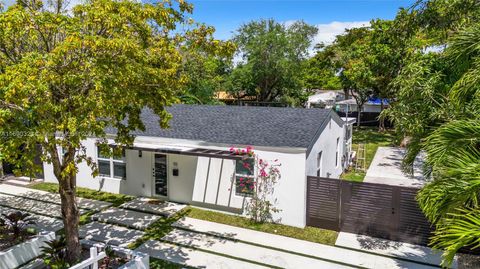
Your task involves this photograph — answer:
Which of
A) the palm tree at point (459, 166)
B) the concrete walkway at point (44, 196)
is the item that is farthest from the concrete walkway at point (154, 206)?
the palm tree at point (459, 166)

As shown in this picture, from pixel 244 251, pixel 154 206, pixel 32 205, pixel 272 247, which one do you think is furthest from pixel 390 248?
pixel 32 205

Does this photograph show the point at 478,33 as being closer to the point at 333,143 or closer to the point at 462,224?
the point at 462,224

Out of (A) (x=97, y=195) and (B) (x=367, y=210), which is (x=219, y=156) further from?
(A) (x=97, y=195)

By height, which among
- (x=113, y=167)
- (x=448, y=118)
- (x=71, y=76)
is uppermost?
(x=71, y=76)

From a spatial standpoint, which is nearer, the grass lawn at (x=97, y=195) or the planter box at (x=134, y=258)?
the planter box at (x=134, y=258)

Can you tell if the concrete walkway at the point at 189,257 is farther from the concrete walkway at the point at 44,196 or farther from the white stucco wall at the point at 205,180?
the concrete walkway at the point at 44,196

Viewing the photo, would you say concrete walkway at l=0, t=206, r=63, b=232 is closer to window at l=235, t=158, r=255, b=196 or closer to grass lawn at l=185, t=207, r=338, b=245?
grass lawn at l=185, t=207, r=338, b=245
